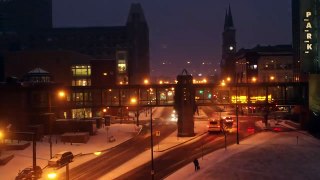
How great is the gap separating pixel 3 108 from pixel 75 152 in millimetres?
19616

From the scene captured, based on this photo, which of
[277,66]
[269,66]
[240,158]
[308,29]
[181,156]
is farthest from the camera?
[269,66]

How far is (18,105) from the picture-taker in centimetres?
6969

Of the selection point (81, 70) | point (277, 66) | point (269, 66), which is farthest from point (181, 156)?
point (277, 66)

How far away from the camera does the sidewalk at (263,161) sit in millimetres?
40812

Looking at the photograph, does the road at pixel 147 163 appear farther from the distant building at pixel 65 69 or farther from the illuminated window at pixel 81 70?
the illuminated window at pixel 81 70

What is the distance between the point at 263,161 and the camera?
152 feet

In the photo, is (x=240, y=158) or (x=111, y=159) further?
(x=111, y=159)

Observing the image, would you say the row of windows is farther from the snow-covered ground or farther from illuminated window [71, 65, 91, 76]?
the snow-covered ground

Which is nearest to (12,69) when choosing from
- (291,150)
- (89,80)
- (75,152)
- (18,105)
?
(89,80)

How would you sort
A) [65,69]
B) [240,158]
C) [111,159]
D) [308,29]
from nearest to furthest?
[240,158] → [111,159] → [308,29] → [65,69]

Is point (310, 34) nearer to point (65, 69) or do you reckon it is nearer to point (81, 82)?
point (65, 69)

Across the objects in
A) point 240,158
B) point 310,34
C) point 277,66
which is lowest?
point 240,158

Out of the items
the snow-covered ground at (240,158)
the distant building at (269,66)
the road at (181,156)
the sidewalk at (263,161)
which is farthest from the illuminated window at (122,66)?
the sidewalk at (263,161)

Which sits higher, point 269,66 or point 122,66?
point 122,66
